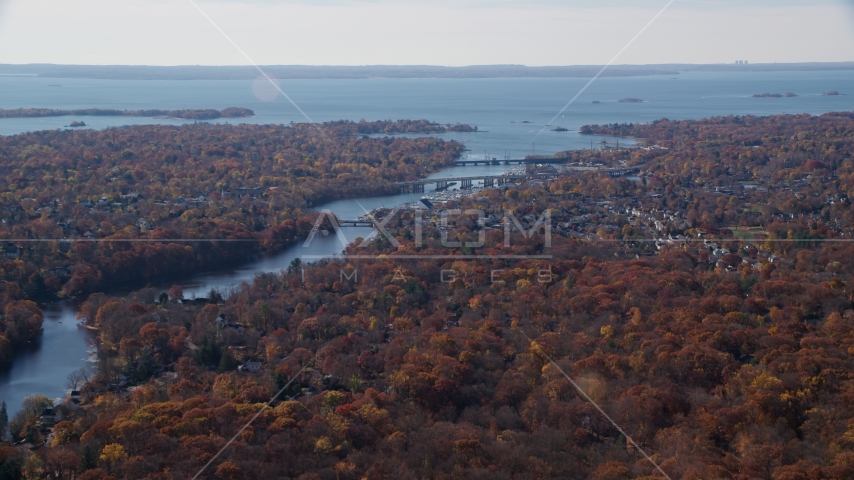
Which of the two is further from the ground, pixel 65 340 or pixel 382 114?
pixel 382 114

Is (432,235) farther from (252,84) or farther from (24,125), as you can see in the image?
(252,84)

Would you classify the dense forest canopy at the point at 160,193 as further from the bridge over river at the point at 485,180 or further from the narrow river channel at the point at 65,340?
the bridge over river at the point at 485,180

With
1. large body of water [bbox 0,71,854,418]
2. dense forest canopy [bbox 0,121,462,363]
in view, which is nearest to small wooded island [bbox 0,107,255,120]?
large body of water [bbox 0,71,854,418]

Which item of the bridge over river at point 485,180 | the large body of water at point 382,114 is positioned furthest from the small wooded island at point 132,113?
the bridge over river at point 485,180

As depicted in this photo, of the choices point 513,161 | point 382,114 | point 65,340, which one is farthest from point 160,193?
point 382,114

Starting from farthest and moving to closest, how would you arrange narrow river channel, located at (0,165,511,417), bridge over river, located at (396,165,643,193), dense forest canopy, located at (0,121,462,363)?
1. bridge over river, located at (396,165,643,193)
2. dense forest canopy, located at (0,121,462,363)
3. narrow river channel, located at (0,165,511,417)

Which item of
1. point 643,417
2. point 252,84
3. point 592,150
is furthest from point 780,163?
point 252,84

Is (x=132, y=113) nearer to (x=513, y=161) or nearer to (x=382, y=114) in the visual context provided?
(x=382, y=114)

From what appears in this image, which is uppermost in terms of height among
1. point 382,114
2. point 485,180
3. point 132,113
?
point 132,113

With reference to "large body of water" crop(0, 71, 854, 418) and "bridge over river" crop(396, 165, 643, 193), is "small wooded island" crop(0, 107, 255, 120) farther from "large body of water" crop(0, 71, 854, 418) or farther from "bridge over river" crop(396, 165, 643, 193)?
"bridge over river" crop(396, 165, 643, 193)
